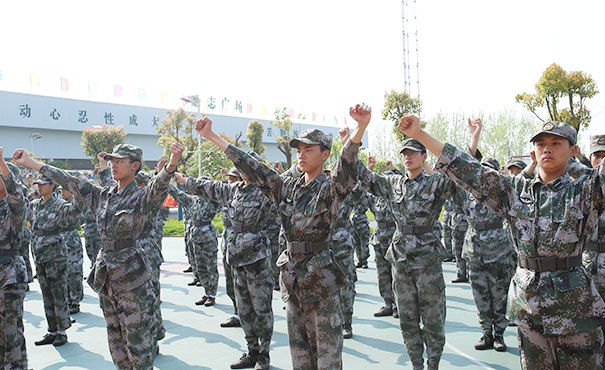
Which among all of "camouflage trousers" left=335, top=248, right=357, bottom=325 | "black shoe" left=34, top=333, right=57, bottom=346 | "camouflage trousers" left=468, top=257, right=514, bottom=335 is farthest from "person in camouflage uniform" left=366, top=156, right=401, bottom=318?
A: "black shoe" left=34, top=333, right=57, bottom=346

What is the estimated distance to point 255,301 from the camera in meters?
5.24

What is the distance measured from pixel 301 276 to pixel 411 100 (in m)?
26.4

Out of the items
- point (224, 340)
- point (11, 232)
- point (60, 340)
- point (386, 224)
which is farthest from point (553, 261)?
point (60, 340)

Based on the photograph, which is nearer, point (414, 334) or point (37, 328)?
point (414, 334)

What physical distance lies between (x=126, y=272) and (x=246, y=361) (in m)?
1.76

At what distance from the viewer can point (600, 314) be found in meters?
2.80

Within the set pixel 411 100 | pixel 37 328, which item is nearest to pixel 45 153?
pixel 411 100

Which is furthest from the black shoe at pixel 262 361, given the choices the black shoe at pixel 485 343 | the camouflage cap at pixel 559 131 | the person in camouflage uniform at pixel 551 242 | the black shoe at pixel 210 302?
the camouflage cap at pixel 559 131

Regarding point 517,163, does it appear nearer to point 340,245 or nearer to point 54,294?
point 340,245

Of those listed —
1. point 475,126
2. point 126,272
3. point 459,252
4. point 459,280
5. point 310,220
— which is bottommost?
point 459,280

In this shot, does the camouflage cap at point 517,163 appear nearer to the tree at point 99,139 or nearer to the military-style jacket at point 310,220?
the military-style jacket at point 310,220

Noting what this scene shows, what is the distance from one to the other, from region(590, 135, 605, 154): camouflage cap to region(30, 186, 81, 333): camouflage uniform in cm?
600

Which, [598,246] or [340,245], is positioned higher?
[598,246]

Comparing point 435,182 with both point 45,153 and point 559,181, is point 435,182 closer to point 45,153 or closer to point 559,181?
point 559,181
